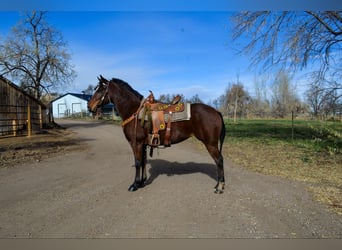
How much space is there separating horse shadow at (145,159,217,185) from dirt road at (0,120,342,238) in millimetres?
49

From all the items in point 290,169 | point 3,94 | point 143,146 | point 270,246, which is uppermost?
point 3,94

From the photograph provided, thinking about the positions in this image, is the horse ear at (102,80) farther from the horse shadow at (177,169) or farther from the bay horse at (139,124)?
the horse shadow at (177,169)

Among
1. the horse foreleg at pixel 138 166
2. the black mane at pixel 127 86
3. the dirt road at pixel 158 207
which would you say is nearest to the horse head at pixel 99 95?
the black mane at pixel 127 86

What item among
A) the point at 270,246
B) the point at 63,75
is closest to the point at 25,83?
the point at 63,75

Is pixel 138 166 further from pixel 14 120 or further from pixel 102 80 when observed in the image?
pixel 14 120

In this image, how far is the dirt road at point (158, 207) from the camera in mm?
2713

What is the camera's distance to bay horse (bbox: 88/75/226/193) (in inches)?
171

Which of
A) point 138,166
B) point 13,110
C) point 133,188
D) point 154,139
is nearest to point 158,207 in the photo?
point 133,188

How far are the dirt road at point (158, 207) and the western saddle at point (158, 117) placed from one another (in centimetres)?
93

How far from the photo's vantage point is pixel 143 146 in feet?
14.9

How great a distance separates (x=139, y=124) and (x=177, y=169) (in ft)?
7.39

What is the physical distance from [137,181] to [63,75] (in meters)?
20.8

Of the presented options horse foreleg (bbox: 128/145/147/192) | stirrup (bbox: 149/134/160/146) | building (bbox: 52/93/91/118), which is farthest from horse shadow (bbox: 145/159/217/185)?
building (bbox: 52/93/91/118)

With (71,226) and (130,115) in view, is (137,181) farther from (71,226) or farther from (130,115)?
(71,226)
